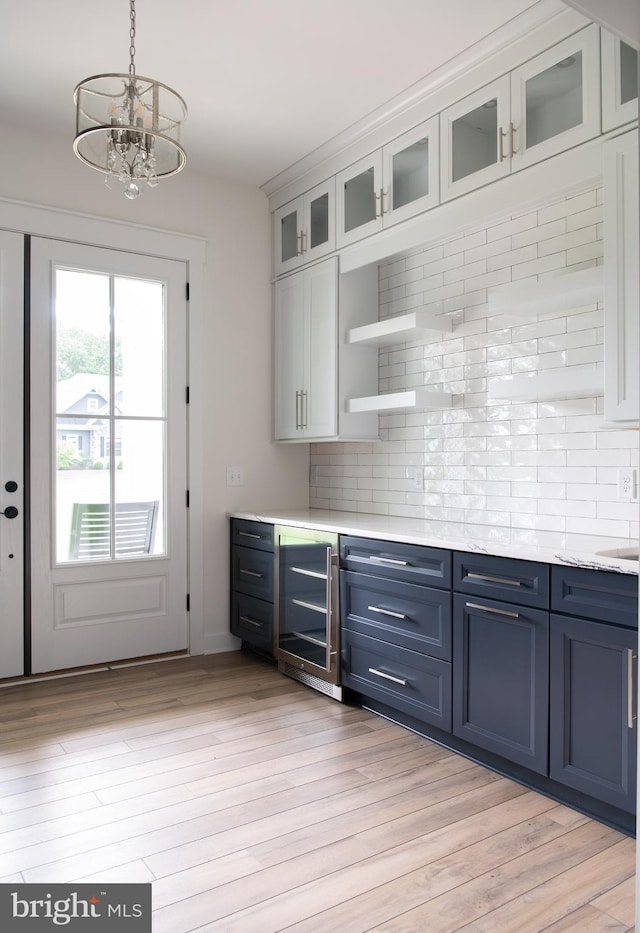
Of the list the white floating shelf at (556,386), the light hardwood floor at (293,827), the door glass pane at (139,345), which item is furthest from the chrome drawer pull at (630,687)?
the door glass pane at (139,345)

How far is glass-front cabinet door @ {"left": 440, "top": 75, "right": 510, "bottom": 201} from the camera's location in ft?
9.10

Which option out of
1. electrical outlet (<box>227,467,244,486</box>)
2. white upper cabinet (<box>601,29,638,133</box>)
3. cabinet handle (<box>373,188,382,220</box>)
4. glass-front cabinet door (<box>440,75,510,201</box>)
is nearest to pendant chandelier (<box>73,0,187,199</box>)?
glass-front cabinet door (<box>440,75,510,201</box>)

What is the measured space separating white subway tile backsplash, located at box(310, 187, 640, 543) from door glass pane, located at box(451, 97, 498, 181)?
13.9 inches

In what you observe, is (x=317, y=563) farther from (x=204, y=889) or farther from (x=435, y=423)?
(x=204, y=889)

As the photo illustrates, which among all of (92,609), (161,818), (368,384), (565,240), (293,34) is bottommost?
(161,818)

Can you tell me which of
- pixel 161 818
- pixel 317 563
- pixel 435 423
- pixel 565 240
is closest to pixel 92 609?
pixel 317 563

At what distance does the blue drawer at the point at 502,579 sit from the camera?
2.35 m

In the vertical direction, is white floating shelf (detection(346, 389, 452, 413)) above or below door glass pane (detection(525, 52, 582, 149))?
below

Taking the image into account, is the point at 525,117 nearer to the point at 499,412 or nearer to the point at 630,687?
the point at 499,412

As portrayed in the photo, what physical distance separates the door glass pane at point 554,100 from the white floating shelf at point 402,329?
3.05 feet

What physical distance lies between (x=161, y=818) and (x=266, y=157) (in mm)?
3478

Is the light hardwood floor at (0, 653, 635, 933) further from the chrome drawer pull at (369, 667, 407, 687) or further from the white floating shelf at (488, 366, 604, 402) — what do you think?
the white floating shelf at (488, 366, 604, 402)

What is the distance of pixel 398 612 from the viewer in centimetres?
295

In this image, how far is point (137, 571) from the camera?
13.1ft
